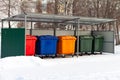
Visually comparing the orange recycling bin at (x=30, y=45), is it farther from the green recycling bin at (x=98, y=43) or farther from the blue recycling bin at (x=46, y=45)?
the green recycling bin at (x=98, y=43)

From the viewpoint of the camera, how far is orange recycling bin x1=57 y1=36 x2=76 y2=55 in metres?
15.8

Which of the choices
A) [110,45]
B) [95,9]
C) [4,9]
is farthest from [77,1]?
[110,45]

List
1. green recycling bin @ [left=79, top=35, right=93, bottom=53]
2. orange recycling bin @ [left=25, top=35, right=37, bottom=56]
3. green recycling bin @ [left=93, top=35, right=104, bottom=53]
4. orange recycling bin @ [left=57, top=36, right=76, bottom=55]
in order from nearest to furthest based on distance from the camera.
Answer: orange recycling bin @ [left=25, top=35, right=37, bottom=56] < orange recycling bin @ [left=57, top=36, right=76, bottom=55] < green recycling bin @ [left=79, top=35, right=93, bottom=53] < green recycling bin @ [left=93, top=35, right=104, bottom=53]

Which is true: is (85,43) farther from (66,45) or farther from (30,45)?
(30,45)

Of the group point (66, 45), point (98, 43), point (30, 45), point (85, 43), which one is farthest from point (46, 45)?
point (98, 43)

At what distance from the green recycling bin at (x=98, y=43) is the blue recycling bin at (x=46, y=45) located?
3.18 meters

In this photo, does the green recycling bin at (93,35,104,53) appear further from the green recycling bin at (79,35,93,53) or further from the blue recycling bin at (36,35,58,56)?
the blue recycling bin at (36,35,58,56)

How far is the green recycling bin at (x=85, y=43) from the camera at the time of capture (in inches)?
666

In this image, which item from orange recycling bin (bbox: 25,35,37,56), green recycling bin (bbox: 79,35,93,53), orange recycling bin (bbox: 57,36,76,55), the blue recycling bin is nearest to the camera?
orange recycling bin (bbox: 25,35,37,56)

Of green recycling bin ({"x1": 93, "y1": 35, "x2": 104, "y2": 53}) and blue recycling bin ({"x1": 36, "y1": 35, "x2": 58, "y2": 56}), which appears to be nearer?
blue recycling bin ({"x1": 36, "y1": 35, "x2": 58, "y2": 56})

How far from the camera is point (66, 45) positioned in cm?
1597

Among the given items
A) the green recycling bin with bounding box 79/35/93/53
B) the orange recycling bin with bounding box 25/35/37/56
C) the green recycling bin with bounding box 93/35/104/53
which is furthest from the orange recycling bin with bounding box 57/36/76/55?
the green recycling bin with bounding box 93/35/104/53

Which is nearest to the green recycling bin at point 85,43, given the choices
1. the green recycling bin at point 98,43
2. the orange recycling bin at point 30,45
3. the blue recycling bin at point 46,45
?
the green recycling bin at point 98,43

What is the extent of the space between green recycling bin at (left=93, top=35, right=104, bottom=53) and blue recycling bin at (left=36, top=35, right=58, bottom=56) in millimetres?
3178
